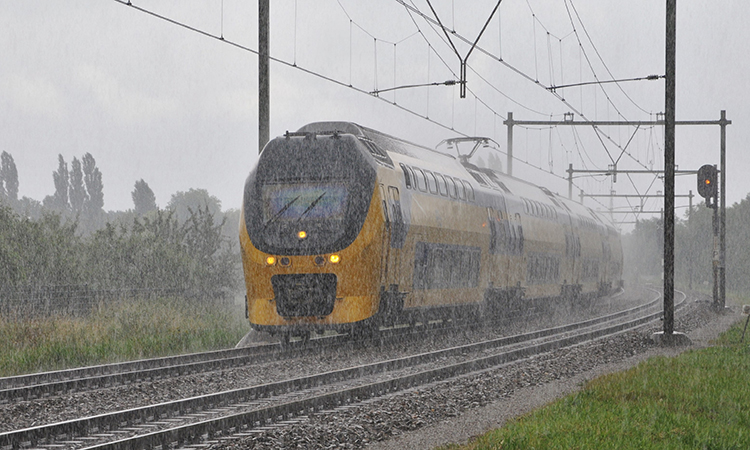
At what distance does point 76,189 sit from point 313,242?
92.1 metres

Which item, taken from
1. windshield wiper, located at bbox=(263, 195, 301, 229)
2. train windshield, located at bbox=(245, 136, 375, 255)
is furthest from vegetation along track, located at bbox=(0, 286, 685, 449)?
windshield wiper, located at bbox=(263, 195, 301, 229)

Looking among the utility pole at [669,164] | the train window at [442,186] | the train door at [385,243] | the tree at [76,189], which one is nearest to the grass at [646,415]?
the train door at [385,243]

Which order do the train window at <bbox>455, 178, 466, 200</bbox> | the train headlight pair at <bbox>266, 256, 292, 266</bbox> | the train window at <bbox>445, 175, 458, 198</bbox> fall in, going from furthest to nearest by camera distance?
1. the train window at <bbox>455, 178, 466, 200</bbox>
2. the train window at <bbox>445, 175, 458, 198</bbox>
3. the train headlight pair at <bbox>266, 256, 292, 266</bbox>

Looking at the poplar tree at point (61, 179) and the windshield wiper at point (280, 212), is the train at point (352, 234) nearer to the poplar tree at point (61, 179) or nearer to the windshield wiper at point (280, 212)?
the windshield wiper at point (280, 212)

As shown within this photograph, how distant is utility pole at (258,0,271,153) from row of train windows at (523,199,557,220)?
10774 millimetres

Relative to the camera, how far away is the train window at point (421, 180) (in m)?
18.6

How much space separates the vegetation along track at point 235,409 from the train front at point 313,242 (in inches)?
78.0

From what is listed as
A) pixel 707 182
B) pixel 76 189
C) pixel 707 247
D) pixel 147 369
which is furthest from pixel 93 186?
pixel 147 369

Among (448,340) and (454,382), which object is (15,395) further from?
(448,340)

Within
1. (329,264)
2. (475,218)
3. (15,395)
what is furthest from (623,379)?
(475,218)

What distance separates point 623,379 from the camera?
11.8 m

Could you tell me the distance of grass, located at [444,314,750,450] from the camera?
7.64m

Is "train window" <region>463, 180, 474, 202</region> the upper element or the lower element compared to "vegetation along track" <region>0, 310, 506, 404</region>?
upper

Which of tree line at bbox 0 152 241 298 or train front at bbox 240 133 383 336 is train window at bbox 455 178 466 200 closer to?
train front at bbox 240 133 383 336
